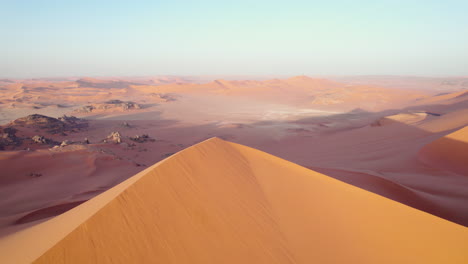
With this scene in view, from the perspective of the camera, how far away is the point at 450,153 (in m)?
7.23

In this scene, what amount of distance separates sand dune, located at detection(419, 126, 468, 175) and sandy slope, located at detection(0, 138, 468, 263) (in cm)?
499

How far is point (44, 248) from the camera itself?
203cm

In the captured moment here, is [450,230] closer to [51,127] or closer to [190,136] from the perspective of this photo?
[190,136]

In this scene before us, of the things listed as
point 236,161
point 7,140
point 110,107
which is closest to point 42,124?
point 7,140

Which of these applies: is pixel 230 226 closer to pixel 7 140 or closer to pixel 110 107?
pixel 7 140

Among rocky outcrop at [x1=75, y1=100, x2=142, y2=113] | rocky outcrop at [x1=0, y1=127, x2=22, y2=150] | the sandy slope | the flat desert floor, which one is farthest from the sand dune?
rocky outcrop at [x1=75, y1=100, x2=142, y2=113]

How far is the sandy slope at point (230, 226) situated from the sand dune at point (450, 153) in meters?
4.99

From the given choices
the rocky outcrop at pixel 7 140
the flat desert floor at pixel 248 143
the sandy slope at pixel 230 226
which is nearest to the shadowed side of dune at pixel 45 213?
the flat desert floor at pixel 248 143

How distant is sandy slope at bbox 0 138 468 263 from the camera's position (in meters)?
2.16

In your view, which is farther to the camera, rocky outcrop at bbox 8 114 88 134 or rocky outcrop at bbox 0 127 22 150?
rocky outcrop at bbox 8 114 88 134

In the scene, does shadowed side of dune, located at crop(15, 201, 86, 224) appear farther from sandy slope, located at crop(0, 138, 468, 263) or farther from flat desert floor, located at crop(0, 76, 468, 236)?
sandy slope, located at crop(0, 138, 468, 263)

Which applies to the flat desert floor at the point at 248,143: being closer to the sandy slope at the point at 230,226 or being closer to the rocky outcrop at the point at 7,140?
the rocky outcrop at the point at 7,140

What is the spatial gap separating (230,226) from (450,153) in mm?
7542

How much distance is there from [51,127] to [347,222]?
15900 millimetres
